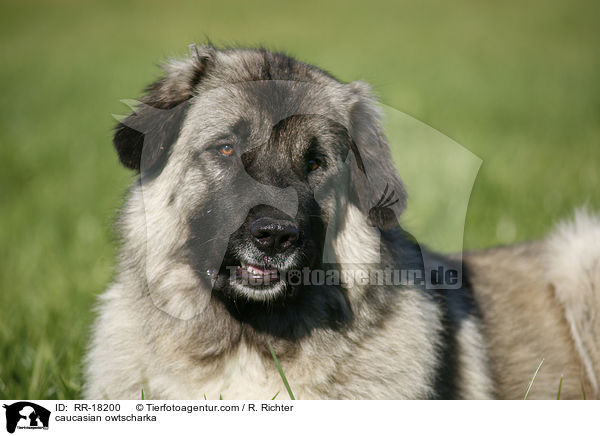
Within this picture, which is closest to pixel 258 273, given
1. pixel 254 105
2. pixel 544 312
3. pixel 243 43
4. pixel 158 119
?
pixel 254 105

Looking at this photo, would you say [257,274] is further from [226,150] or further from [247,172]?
[226,150]

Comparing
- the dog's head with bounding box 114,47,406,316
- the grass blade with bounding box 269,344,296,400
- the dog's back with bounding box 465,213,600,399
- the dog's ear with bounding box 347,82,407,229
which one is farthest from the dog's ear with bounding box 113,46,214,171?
the dog's back with bounding box 465,213,600,399

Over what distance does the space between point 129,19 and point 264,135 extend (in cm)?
311

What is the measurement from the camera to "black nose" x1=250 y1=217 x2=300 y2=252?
8.16 ft

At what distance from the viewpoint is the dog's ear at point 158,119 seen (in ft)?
9.52

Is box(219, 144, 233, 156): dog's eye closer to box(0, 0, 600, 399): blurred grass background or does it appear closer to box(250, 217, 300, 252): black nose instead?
box(250, 217, 300, 252): black nose

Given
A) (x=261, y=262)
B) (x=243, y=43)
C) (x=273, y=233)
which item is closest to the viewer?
Answer: (x=273, y=233)

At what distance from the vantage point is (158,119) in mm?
2945

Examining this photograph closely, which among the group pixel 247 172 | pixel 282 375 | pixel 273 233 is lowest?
pixel 282 375

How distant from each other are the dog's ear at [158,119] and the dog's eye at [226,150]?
0.29 metres

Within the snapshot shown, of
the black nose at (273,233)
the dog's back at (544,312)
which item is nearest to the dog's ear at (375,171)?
the black nose at (273,233)
